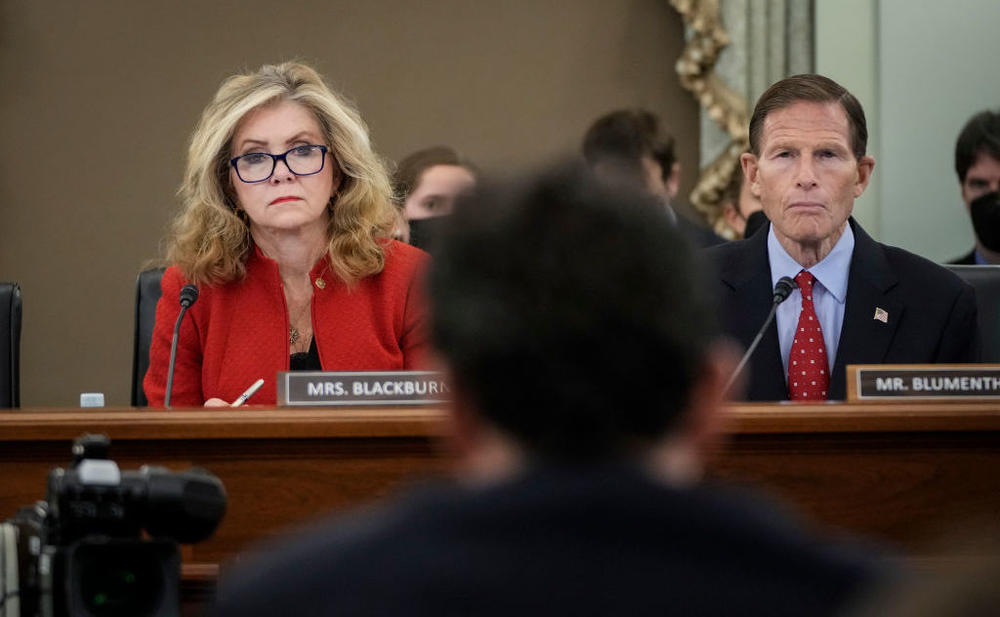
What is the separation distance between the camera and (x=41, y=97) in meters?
5.38

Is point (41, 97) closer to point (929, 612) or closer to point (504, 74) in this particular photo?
point (504, 74)

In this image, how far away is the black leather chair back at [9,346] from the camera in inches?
125

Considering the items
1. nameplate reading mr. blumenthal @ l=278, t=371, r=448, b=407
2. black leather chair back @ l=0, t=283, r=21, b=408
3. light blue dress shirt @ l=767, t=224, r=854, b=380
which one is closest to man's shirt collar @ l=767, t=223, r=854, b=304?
light blue dress shirt @ l=767, t=224, r=854, b=380

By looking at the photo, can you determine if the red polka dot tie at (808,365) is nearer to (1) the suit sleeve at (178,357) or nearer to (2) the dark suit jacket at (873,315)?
(2) the dark suit jacket at (873,315)

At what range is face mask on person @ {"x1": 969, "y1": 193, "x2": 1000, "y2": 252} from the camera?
4.83 metres

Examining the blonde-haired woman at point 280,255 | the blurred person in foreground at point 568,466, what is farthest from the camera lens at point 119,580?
the blonde-haired woman at point 280,255

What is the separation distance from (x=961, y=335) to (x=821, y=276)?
12.2 inches

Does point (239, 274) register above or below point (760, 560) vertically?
above

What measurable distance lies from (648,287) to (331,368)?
2338 mm

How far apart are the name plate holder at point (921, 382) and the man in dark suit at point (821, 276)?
1.15 ft

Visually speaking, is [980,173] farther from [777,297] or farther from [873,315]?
[777,297]

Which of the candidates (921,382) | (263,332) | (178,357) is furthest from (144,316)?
(921,382)

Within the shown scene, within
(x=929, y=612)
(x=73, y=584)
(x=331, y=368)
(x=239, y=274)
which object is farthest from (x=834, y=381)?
(x=929, y=612)

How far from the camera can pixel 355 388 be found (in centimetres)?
263
